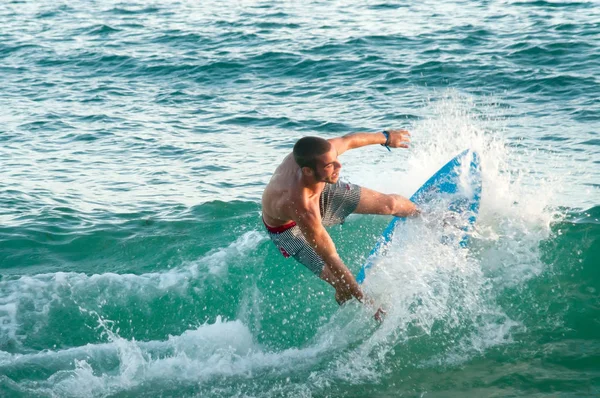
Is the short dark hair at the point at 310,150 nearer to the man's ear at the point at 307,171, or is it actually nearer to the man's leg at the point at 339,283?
the man's ear at the point at 307,171

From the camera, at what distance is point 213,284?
8859mm

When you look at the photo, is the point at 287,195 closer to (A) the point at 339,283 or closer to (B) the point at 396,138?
(A) the point at 339,283

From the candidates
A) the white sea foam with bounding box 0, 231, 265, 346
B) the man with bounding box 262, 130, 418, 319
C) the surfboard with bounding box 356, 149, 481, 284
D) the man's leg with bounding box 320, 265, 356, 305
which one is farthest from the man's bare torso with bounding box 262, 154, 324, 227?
the white sea foam with bounding box 0, 231, 265, 346

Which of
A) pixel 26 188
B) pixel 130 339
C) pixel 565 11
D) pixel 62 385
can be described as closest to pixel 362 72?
pixel 565 11

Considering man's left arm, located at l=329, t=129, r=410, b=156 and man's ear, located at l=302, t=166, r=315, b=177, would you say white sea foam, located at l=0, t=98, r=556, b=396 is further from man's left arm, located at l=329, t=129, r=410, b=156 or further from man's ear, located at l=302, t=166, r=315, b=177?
man's ear, located at l=302, t=166, r=315, b=177

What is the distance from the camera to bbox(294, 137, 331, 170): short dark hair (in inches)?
265

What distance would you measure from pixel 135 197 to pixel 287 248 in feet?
15.2

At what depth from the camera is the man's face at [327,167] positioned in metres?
6.75

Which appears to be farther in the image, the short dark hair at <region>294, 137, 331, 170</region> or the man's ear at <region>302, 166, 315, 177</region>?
the man's ear at <region>302, 166, 315, 177</region>

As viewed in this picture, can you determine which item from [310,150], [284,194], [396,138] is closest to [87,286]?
[284,194]

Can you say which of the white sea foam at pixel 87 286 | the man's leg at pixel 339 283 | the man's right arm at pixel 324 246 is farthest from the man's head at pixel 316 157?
the white sea foam at pixel 87 286

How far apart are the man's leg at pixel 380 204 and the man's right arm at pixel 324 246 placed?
3.29 feet

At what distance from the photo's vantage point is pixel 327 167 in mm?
6785

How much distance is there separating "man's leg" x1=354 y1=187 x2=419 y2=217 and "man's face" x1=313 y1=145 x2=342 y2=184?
1.14 meters
